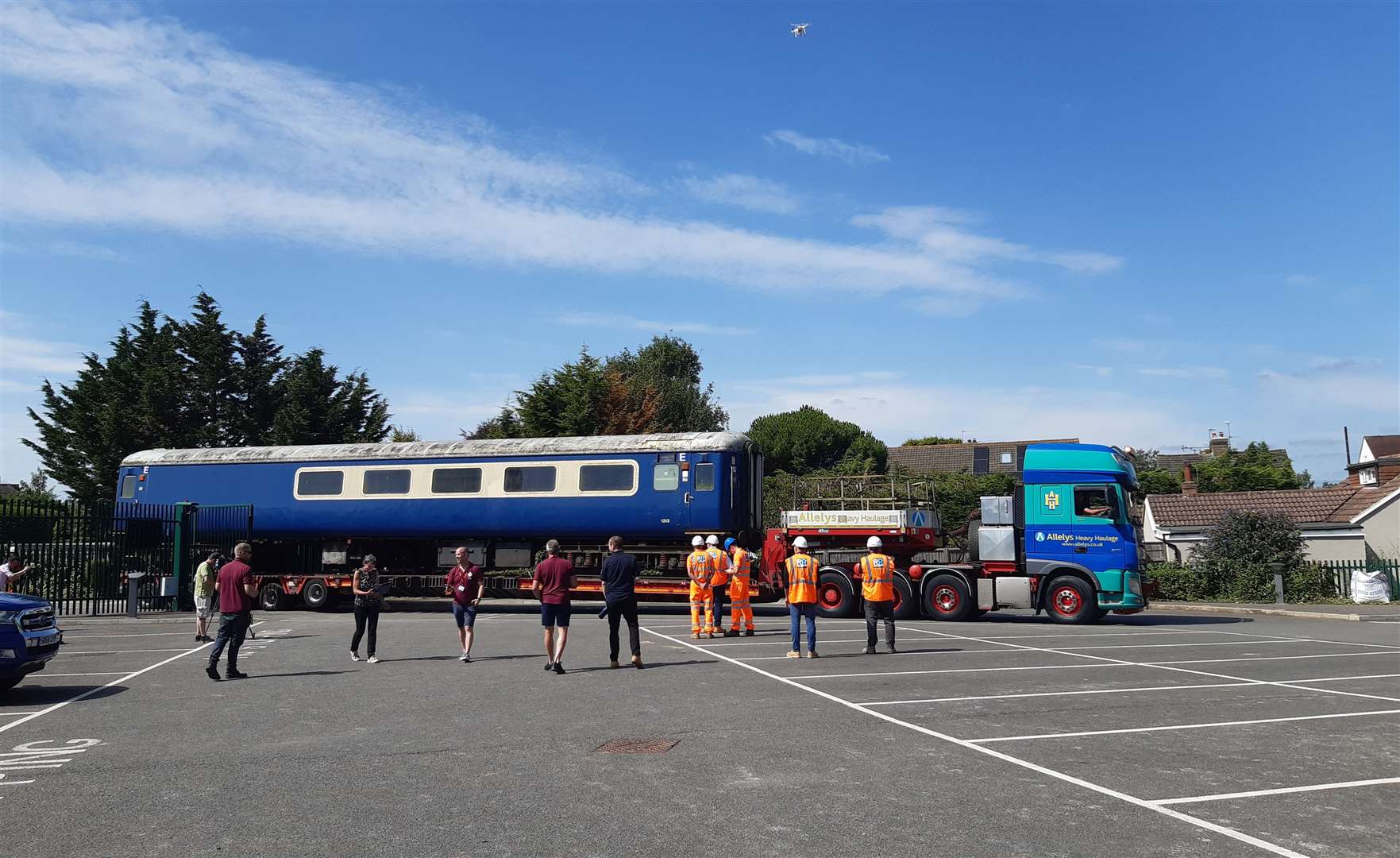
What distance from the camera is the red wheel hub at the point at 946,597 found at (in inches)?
833

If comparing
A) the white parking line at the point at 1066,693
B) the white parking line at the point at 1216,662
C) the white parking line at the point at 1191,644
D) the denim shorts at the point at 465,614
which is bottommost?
the white parking line at the point at 1191,644

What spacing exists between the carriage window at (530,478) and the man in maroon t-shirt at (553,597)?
1090 cm

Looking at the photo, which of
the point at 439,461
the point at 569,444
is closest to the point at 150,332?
the point at 439,461

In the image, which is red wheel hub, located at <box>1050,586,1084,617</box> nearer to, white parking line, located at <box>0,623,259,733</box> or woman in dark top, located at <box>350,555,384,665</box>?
woman in dark top, located at <box>350,555,384,665</box>

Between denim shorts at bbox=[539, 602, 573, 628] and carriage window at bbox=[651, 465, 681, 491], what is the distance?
10.1 metres

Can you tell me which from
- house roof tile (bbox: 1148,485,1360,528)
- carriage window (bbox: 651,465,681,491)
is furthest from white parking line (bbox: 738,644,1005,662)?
house roof tile (bbox: 1148,485,1360,528)

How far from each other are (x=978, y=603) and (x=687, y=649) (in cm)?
803

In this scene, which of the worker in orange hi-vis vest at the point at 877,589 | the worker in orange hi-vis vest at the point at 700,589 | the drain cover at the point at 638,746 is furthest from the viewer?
the worker in orange hi-vis vest at the point at 700,589

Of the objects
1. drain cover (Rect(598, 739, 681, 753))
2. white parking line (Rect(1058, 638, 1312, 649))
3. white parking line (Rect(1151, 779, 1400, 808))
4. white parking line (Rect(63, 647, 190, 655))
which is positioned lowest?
white parking line (Rect(63, 647, 190, 655))

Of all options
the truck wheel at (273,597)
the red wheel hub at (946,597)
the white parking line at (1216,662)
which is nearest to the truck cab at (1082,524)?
the red wheel hub at (946,597)

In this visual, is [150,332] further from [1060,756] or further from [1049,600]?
[1060,756]

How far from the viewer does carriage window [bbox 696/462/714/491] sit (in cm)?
2273

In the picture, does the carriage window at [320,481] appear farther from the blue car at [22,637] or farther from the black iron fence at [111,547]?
the blue car at [22,637]

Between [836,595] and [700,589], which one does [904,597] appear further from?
[700,589]
